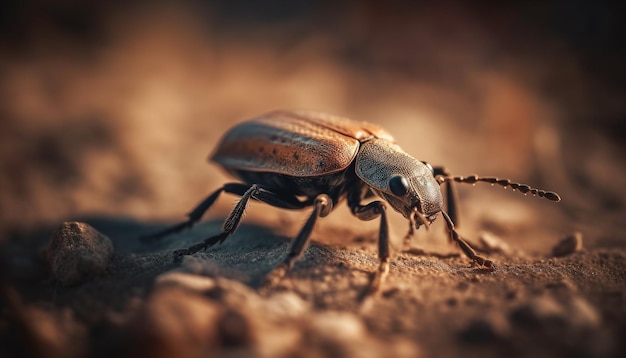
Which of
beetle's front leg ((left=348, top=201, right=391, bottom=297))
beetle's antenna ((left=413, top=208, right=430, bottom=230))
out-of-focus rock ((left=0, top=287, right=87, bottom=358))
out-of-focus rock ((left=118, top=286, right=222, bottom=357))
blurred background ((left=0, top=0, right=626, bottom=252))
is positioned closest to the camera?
out-of-focus rock ((left=118, top=286, right=222, bottom=357))

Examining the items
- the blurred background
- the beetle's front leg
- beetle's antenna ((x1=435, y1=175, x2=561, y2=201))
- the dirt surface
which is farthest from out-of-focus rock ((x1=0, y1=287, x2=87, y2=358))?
beetle's antenna ((x1=435, y1=175, x2=561, y2=201))

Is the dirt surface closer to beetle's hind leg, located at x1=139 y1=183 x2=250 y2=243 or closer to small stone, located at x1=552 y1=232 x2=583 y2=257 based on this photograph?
small stone, located at x1=552 y1=232 x2=583 y2=257

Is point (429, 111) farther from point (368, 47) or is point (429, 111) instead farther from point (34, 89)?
point (34, 89)

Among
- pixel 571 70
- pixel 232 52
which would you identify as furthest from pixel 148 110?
pixel 571 70

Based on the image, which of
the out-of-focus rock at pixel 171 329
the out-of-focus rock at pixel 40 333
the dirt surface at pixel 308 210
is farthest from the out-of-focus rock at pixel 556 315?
the out-of-focus rock at pixel 40 333

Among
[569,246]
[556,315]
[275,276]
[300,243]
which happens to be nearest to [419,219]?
[300,243]

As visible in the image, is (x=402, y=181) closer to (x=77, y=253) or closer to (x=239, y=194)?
(x=239, y=194)
